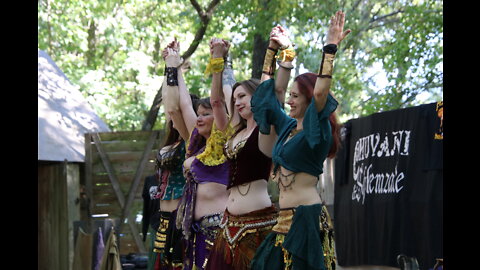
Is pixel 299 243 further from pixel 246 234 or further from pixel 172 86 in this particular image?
pixel 172 86

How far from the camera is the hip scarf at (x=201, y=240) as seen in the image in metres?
6.18

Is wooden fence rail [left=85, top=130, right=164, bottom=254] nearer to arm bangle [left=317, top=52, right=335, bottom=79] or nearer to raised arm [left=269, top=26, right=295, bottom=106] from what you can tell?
raised arm [left=269, top=26, right=295, bottom=106]

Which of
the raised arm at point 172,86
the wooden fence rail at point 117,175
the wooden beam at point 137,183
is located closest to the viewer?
the raised arm at point 172,86

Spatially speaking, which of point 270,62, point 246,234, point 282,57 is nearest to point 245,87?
point 270,62

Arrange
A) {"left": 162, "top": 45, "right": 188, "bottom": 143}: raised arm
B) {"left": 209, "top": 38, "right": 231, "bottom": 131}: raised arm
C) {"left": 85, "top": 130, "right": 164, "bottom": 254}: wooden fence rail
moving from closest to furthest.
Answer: {"left": 209, "top": 38, "right": 231, "bottom": 131}: raised arm < {"left": 162, "top": 45, "right": 188, "bottom": 143}: raised arm < {"left": 85, "top": 130, "right": 164, "bottom": 254}: wooden fence rail

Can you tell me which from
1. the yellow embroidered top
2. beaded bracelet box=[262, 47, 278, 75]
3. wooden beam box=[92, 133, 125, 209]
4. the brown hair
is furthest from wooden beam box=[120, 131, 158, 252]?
beaded bracelet box=[262, 47, 278, 75]

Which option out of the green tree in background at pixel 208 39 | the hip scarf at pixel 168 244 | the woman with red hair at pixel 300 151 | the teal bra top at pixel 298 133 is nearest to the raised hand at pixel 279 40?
the woman with red hair at pixel 300 151

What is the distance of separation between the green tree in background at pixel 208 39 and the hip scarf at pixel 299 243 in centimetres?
710

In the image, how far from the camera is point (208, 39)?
18453mm

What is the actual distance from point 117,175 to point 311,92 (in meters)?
7.91

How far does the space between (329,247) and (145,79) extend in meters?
17.1

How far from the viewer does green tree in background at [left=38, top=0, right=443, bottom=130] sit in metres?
14.0

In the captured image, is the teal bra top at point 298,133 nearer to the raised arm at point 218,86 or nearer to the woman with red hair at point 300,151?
the woman with red hair at point 300,151
